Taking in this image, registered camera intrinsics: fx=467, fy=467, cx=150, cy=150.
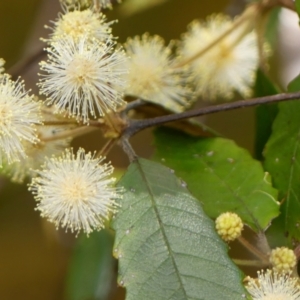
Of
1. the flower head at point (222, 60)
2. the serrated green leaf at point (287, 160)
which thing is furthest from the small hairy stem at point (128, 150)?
the flower head at point (222, 60)

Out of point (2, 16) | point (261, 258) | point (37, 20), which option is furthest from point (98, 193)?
point (2, 16)

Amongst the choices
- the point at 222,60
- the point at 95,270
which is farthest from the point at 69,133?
the point at 95,270

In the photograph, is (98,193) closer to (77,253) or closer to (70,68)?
(70,68)

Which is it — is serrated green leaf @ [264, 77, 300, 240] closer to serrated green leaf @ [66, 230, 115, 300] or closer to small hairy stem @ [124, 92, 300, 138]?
small hairy stem @ [124, 92, 300, 138]

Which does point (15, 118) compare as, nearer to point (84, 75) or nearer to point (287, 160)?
point (84, 75)

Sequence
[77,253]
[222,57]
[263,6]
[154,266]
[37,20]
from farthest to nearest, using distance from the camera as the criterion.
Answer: [37,20], [77,253], [222,57], [263,6], [154,266]

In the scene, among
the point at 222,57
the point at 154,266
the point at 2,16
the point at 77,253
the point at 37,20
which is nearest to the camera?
the point at 154,266

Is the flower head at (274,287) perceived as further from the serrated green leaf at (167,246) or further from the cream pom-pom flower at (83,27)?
the cream pom-pom flower at (83,27)

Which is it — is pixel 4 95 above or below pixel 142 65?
below

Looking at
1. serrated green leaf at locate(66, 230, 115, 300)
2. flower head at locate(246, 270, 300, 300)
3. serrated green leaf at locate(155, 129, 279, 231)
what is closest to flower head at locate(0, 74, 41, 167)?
serrated green leaf at locate(155, 129, 279, 231)
